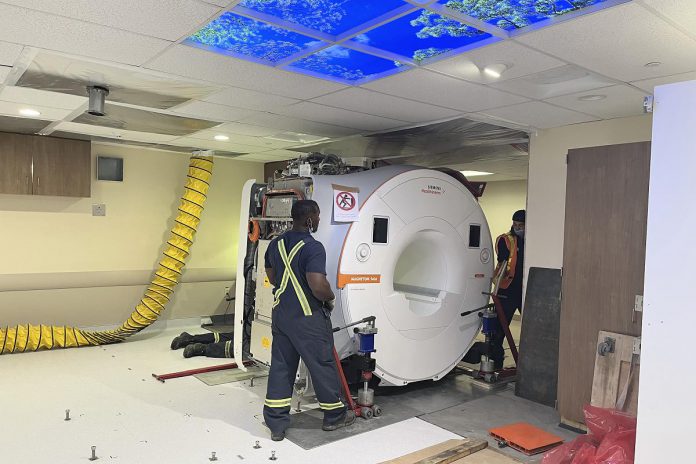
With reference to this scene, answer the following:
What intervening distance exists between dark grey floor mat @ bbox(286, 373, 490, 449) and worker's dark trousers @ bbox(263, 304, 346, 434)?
14cm

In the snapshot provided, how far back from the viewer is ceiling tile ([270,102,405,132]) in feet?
13.2

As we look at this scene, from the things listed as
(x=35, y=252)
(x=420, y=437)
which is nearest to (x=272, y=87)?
(x=420, y=437)

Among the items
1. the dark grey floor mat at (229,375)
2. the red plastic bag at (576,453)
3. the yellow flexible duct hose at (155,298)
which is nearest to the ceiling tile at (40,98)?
the yellow flexible duct hose at (155,298)

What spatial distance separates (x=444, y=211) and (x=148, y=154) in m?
3.99

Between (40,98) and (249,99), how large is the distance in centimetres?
162

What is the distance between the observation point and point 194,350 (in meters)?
5.27

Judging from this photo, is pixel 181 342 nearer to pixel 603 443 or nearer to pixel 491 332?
pixel 491 332

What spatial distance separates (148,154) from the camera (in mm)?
6426

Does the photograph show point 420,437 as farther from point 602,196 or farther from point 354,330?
point 602,196

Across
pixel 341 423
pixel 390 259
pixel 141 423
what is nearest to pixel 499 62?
pixel 390 259

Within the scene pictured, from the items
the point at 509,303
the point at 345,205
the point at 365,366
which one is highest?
the point at 345,205

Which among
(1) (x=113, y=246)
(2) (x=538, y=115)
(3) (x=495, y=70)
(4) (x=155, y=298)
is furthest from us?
(1) (x=113, y=246)

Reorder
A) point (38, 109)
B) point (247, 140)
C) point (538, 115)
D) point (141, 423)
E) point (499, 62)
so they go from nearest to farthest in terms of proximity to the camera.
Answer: point (499, 62) < point (141, 423) < point (538, 115) < point (38, 109) < point (247, 140)

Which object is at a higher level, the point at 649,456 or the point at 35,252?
the point at 35,252
